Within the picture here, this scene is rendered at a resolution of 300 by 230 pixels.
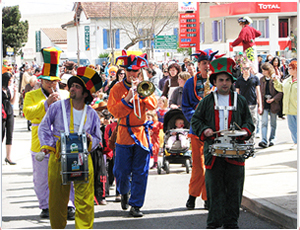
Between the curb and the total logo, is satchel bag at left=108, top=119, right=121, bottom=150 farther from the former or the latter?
the total logo

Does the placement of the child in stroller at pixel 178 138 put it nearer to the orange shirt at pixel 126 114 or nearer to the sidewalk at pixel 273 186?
the sidewalk at pixel 273 186

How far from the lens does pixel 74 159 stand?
235 inches

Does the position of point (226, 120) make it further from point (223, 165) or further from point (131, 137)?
point (131, 137)

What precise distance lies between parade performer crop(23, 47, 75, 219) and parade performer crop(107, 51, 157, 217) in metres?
0.83

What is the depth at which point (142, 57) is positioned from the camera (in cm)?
792

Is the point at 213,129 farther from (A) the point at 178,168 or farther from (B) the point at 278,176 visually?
(A) the point at 178,168

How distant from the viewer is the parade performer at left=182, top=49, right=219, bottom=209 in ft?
Result: 25.1

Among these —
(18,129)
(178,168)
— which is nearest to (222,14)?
(18,129)

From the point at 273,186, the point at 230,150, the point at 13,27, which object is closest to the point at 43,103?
the point at 230,150

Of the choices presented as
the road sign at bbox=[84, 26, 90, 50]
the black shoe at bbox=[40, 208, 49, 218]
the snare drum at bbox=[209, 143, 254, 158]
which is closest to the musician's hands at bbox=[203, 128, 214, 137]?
the snare drum at bbox=[209, 143, 254, 158]

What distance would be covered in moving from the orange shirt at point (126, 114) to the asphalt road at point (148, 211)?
1.02 meters

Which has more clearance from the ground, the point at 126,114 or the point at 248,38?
the point at 248,38

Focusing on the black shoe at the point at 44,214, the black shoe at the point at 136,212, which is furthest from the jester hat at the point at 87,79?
the black shoe at the point at 44,214

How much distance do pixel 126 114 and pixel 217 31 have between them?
→ 1877 inches
